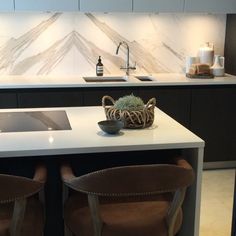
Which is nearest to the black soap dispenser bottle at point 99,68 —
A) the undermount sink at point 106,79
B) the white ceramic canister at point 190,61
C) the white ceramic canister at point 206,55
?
the undermount sink at point 106,79

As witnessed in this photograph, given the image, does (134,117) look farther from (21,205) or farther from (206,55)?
(206,55)

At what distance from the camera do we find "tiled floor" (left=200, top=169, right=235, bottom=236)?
3189 mm

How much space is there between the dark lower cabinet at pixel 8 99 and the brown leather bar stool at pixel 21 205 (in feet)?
6.04

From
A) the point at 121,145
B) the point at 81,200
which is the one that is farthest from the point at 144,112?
the point at 81,200

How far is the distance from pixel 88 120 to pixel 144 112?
400mm

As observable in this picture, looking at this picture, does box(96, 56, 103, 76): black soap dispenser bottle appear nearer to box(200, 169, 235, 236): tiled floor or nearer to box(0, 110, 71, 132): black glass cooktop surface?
box(200, 169, 235, 236): tiled floor

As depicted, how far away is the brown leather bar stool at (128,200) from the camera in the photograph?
1.81m

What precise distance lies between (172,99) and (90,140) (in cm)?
203

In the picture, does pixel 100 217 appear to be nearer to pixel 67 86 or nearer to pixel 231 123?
pixel 67 86

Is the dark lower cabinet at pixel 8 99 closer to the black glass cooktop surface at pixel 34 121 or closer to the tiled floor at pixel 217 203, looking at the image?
the black glass cooktop surface at pixel 34 121

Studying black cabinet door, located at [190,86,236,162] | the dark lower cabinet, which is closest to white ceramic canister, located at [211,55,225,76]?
black cabinet door, located at [190,86,236,162]

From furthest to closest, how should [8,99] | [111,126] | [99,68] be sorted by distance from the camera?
[99,68] < [8,99] < [111,126]

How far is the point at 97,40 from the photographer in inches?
177

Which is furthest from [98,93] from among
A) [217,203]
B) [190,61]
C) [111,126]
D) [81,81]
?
[111,126]
